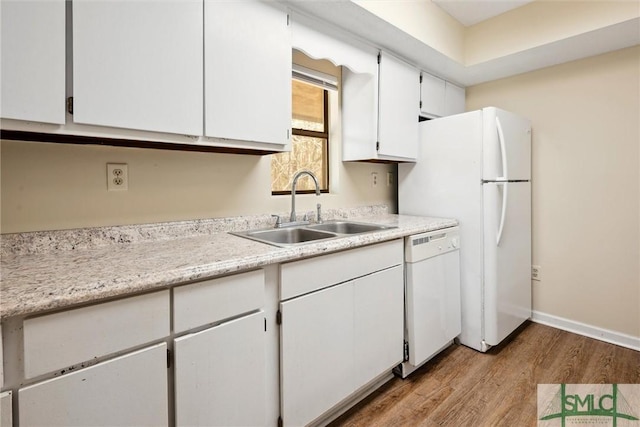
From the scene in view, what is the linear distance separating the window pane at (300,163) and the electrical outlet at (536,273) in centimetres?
186

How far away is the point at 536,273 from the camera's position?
104 inches

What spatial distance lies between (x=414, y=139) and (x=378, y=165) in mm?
360

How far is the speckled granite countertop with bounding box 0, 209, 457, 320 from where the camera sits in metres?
0.80

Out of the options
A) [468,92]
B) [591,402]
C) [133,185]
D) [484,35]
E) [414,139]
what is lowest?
[591,402]

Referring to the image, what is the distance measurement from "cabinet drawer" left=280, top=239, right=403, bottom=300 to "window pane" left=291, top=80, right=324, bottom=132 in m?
1.06

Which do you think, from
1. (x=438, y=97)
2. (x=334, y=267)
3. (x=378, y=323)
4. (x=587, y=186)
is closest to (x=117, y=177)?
(x=334, y=267)

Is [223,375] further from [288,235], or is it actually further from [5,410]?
[288,235]

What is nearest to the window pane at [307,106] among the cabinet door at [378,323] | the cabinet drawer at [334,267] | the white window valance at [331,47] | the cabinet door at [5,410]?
the white window valance at [331,47]

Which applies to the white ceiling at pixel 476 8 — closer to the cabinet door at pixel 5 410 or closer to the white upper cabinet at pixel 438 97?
the white upper cabinet at pixel 438 97

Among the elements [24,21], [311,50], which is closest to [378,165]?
[311,50]

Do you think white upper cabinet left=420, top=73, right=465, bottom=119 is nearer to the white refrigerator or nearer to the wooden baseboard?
the white refrigerator

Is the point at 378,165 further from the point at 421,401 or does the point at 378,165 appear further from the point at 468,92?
the point at 421,401

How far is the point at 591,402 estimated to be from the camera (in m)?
1.66

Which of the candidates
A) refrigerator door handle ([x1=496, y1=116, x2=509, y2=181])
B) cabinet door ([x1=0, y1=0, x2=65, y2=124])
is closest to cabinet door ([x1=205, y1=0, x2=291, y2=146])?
cabinet door ([x1=0, y1=0, x2=65, y2=124])
